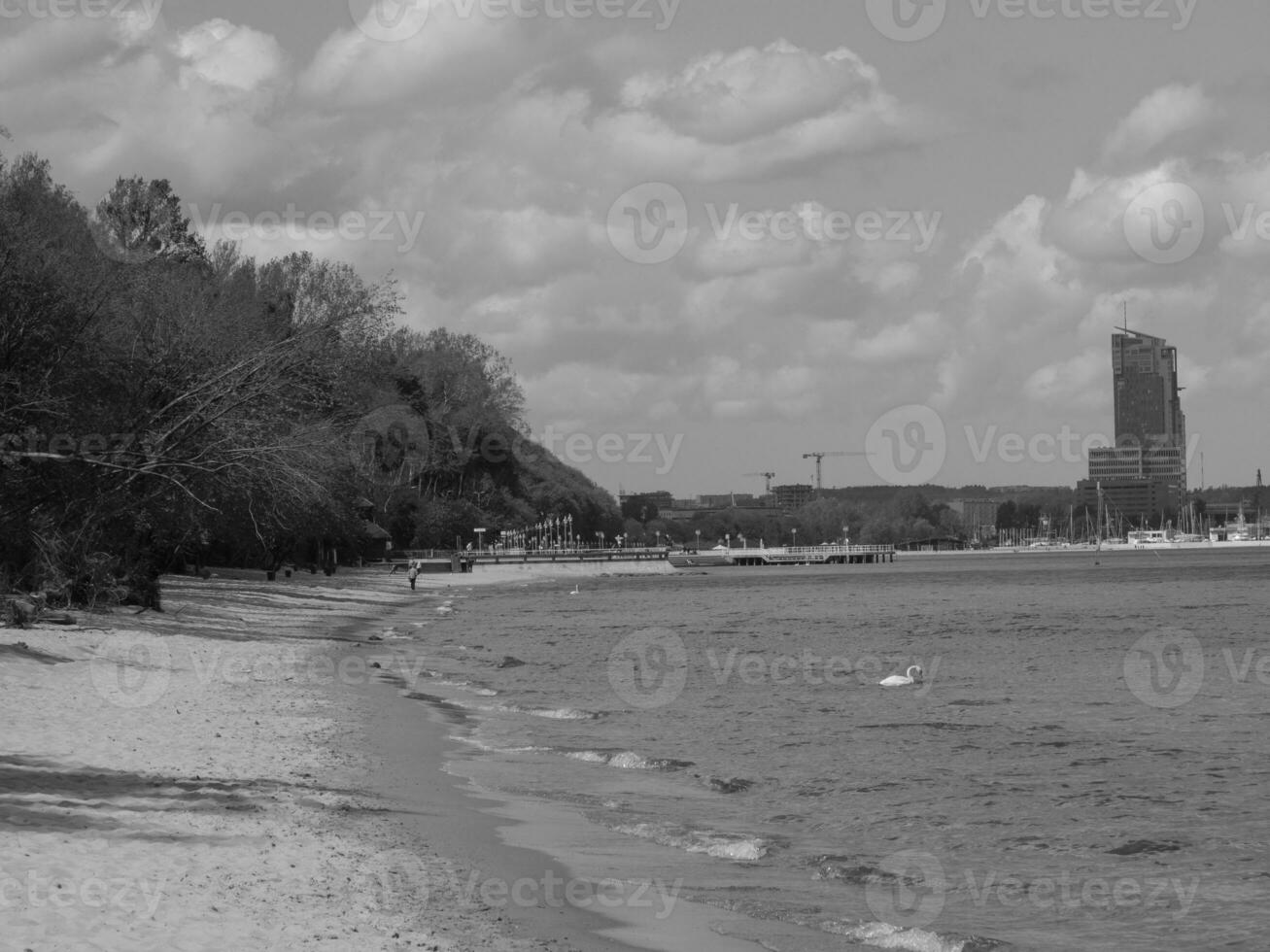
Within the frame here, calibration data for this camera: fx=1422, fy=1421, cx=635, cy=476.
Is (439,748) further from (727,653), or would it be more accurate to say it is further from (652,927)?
(727,653)

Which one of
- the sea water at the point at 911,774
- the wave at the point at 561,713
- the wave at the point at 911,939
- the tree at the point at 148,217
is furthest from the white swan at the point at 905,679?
the tree at the point at 148,217

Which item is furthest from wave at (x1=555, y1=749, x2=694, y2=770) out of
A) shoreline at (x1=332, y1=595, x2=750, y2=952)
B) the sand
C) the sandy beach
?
the sand

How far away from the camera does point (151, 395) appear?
2900 cm

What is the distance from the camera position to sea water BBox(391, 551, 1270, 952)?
12195 millimetres

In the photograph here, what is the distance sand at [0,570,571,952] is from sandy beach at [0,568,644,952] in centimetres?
3

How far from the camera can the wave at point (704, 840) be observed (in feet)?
45.9

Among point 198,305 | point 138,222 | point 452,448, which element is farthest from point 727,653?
point 452,448

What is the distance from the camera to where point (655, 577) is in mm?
144500

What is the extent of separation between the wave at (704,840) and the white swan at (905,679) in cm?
1719

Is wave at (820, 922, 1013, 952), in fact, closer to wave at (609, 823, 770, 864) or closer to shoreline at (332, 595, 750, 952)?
shoreline at (332, 595, 750, 952)

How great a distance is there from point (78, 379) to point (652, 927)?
20657 mm

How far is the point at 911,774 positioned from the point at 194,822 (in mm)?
10036

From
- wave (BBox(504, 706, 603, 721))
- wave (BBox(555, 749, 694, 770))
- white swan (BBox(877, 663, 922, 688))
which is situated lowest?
white swan (BBox(877, 663, 922, 688))

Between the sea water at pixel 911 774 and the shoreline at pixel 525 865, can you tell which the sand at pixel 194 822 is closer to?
the shoreline at pixel 525 865
